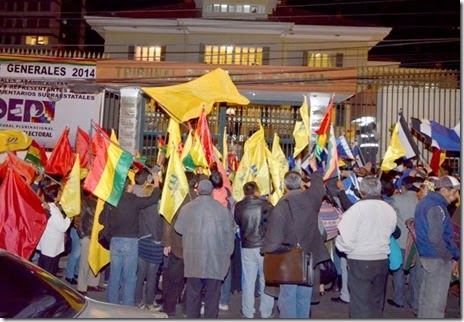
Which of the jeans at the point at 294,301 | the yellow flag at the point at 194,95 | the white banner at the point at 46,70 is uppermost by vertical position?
the white banner at the point at 46,70

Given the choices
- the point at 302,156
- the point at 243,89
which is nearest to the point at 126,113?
the point at 243,89

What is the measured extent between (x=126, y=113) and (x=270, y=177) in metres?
6.37

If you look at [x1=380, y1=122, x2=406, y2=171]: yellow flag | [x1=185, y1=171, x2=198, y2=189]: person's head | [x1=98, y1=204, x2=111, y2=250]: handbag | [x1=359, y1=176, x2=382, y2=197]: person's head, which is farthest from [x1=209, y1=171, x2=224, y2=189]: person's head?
[x1=380, y1=122, x2=406, y2=171]: yellow flag

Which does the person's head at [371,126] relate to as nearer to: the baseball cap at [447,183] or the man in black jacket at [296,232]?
the baseball cap at [447,183]

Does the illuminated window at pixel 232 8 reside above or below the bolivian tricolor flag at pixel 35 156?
above

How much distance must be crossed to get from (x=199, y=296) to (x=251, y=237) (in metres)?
1.29

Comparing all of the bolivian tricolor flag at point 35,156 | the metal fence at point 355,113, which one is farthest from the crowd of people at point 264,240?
the metal fence at point 355,113

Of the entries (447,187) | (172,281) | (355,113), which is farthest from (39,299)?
(355,113)

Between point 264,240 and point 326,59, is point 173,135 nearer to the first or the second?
point 264,240

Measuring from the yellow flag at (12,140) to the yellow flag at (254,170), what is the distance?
5191 mm

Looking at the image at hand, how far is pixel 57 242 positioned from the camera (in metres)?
9.40

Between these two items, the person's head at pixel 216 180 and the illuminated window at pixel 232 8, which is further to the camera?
the illuminated window at pixel 232 8

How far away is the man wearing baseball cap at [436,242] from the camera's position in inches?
282

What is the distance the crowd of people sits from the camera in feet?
23.6
